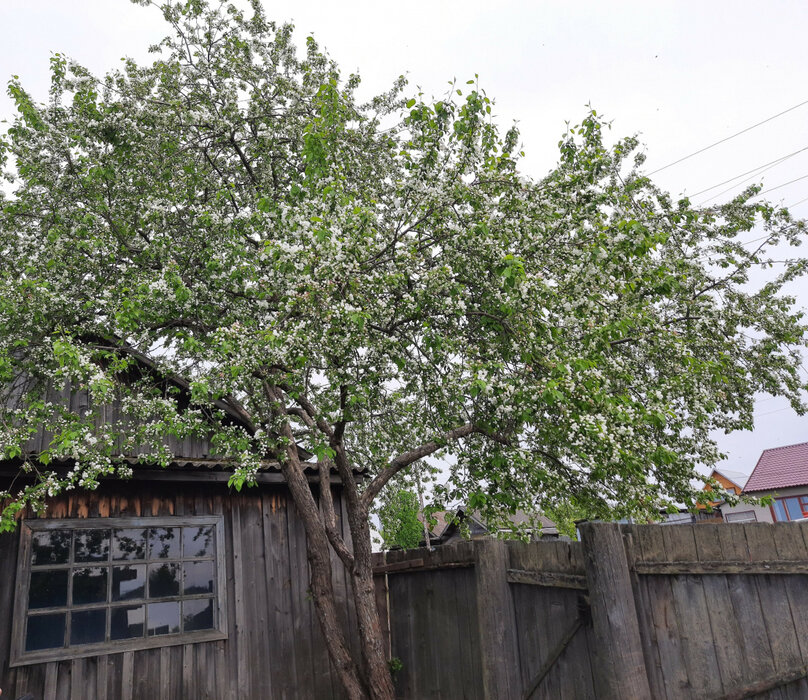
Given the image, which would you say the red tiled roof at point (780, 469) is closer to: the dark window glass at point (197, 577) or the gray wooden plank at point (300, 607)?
the gray wooden plank at point (300, 607)

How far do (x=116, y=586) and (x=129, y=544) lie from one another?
19.0 inches

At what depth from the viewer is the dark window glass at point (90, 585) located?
6965 millimetres

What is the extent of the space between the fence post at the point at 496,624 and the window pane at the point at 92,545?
4.48 metres

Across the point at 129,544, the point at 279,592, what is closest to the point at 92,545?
the point at 129,544

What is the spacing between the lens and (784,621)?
3.89 m

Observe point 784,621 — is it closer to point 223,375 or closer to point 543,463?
point 543,463

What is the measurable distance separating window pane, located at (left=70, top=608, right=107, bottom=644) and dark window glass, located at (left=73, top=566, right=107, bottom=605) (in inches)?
5.0

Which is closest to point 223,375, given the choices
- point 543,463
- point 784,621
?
point 543,463

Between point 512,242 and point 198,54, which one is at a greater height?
point 198,54

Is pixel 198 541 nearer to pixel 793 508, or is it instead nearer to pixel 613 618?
pixel 613 618

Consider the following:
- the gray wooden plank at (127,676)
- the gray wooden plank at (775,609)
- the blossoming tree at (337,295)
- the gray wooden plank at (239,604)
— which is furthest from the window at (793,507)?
the gray wooden plank at (127,676)

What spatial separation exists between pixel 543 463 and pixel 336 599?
138 inches

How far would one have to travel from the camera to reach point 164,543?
7680 millimetres

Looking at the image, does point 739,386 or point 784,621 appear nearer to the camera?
point 784,621
